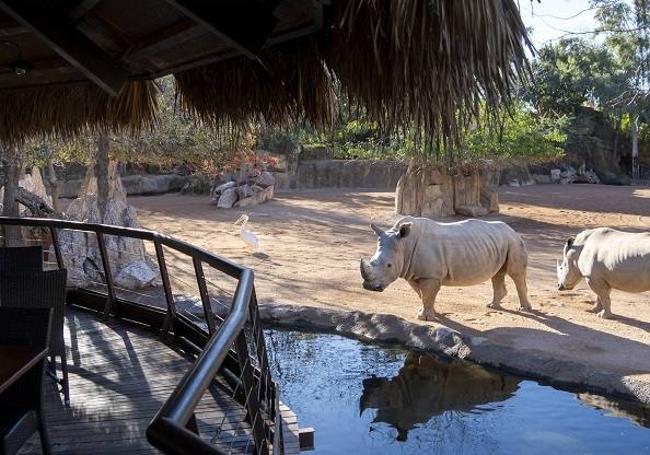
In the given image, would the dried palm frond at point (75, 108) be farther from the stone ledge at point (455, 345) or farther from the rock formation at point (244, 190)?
the rock formation at point (244, 190)

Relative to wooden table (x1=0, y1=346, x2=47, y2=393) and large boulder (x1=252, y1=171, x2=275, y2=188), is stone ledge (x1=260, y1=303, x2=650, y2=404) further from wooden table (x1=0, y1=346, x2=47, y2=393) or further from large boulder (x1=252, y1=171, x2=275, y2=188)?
large boulder (x1=252, y1=171, x2=275, y2=188)

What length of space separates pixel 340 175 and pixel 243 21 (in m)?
25.3

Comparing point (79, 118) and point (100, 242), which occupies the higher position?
point (79, 118)

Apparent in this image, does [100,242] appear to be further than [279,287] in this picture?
No

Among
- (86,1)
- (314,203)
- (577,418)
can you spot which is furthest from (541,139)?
(86,1)

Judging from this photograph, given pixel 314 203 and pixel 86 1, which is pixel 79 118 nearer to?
pixel 86 1

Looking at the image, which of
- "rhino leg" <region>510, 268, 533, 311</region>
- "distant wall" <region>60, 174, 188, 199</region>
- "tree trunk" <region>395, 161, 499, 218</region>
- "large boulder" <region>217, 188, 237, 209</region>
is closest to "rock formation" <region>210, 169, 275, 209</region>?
"large boulder" <region>217, 188, 237, 209</region>

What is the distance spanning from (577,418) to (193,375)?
5.47 m

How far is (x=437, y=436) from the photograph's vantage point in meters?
6.15

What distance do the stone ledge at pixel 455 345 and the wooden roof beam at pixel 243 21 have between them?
200 inches

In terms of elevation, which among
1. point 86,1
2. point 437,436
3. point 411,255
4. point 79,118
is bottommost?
point 437,436

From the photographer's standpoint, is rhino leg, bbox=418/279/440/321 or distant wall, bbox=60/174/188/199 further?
distant wall, bbox=60/174/188/199

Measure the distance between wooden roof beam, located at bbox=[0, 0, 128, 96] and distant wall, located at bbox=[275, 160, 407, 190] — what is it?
23.4 metres

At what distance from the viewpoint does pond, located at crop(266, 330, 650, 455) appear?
19.6 ft
